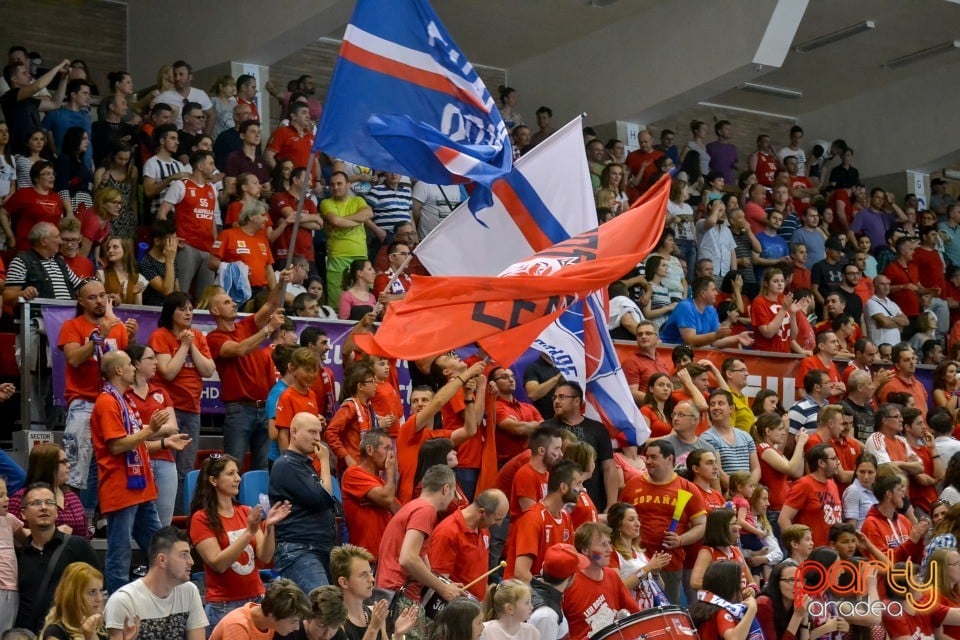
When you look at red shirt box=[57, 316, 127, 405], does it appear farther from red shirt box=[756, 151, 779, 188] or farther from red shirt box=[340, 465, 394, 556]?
red shirt box=[756, 151, 779, 188]

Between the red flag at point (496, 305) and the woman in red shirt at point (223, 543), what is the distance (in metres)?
1.14

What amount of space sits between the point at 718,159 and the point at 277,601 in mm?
14302

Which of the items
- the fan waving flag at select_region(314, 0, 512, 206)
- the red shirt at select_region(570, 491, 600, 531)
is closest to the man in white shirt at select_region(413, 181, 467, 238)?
the fan waving flag at select_region(314, 0, 512, 206)

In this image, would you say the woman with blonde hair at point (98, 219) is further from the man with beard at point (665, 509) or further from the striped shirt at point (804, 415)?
the striped shirt at point (804, 415)

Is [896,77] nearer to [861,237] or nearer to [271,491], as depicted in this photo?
[861,237]

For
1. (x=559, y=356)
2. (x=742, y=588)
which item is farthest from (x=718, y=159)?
(x=742, y=588)

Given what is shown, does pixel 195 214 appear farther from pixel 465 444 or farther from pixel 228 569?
pixel 228 569

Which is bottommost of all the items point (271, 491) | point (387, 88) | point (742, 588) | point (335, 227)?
point (742, 588)

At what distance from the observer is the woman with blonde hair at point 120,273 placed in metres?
11.0

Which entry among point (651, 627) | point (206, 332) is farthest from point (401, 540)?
point (206, 332)

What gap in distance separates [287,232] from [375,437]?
5.11 meters

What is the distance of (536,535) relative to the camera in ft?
28.5

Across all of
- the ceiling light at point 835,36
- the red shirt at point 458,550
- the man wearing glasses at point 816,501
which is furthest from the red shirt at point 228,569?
the ceiling light at point 835,36

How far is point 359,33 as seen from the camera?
927 centimetres
